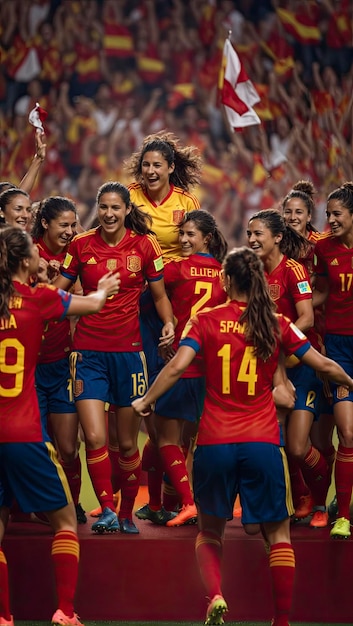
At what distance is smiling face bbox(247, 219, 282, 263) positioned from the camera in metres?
6.29

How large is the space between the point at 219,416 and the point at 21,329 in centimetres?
92

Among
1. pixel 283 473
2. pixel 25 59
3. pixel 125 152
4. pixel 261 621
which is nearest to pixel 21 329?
pixel 283 473

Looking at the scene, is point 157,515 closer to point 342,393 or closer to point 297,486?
Answer: point 297,486

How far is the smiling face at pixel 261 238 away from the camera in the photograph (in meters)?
6.29

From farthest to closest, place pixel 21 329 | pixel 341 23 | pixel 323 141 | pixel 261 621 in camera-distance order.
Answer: pixel 341 23, pixel 323 141, pixel 261 621, pixel 21 329

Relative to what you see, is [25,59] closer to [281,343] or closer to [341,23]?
[341,23]

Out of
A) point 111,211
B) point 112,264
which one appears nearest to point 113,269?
point 112,264

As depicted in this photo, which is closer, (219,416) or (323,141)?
(219,416)

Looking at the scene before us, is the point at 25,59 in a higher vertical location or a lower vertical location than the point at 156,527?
higher

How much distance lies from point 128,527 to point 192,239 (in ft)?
5.03

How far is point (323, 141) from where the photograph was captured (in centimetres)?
1305

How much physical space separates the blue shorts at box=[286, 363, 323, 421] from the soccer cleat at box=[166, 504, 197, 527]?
73 cm

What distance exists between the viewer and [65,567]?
212 inches

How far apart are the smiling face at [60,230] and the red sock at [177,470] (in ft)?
3.86
